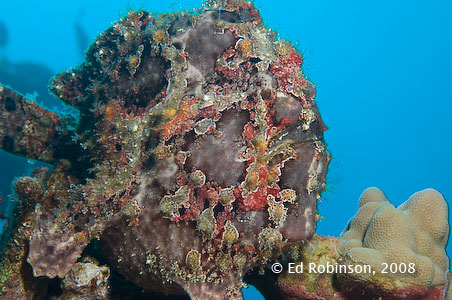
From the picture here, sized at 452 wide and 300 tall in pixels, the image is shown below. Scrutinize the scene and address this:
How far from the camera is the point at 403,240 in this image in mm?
3475

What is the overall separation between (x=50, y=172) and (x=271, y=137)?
2864 millimetres

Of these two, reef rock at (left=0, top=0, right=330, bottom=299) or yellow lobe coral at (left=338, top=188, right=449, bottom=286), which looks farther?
yellow lobe coral at (left=338, top=188, right=449, bottom=286)

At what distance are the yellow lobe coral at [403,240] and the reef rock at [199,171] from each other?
38.4 inches

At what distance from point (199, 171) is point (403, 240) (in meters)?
2.58

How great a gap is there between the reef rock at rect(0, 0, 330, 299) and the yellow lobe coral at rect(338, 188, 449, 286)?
97cm

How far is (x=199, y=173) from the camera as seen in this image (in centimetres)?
275

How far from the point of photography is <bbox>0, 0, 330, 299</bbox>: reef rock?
2721 mm

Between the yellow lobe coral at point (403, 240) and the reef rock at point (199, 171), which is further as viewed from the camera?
the yellow lobe coral at point (403, 240)

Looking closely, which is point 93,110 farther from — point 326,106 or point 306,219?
point 326,106

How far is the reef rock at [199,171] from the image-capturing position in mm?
2721

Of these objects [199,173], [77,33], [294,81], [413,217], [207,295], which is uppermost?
[77,33]

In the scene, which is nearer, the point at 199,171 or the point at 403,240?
the point at 199,171

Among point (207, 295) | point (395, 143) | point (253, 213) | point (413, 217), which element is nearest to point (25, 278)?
point (207, 295)

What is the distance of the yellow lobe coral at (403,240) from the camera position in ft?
10.3
